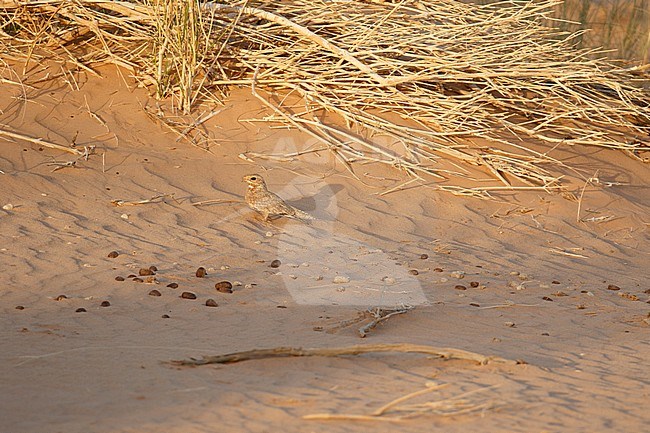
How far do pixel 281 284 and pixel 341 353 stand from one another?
1340mm

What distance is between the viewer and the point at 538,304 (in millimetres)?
4664

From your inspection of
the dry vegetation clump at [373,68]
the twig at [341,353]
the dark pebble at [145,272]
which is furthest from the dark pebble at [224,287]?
the dry vegetation clump at [373,68]

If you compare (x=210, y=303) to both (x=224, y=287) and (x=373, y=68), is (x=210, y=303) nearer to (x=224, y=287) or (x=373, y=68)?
(x=224, y=287)

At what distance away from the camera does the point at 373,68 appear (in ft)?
24.0

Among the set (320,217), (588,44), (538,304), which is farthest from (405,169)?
(588,44)

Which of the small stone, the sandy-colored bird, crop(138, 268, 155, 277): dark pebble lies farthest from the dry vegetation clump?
the small stone

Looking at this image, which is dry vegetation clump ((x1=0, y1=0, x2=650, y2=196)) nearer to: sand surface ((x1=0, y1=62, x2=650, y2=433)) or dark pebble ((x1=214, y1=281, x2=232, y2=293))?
sand surface ((x1=0, y1=62, x2=650, y2=433))

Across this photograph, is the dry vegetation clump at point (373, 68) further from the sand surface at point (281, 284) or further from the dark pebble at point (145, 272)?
the dark pebble at point (145, 272)

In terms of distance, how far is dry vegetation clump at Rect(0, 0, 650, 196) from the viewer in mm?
7129

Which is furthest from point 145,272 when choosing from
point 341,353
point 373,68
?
point 373,68

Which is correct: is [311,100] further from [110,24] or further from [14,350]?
[14,350]

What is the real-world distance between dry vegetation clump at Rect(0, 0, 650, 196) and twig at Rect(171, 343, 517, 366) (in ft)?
11.5

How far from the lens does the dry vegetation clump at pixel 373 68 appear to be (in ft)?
23.4

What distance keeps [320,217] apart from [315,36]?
1.93 meters
